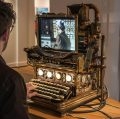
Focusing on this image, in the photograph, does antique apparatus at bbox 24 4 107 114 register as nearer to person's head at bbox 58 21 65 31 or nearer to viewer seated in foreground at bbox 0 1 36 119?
person's head at bbox 58 21 65 31

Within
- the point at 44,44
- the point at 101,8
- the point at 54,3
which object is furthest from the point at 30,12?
the point at 44,44

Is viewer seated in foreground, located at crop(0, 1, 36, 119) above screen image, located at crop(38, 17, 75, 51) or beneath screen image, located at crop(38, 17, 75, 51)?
beneath

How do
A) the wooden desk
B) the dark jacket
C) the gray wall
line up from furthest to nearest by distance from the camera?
the gray wall < the wooden desk < the dark jacket

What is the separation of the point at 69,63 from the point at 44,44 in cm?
31

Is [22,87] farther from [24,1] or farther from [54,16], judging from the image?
[24,1]

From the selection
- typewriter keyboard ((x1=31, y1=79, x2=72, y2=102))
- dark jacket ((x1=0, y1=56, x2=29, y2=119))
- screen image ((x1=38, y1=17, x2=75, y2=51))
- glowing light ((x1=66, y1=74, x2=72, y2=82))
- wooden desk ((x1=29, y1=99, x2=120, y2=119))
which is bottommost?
wooden desk ((x1=29, y1=99, x2=120, y2=119))

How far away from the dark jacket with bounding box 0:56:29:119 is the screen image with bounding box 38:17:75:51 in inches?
35.2

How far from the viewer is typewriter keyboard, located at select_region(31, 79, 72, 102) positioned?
2.01 metres

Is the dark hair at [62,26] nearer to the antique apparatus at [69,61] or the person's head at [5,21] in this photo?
the antique apparatus at [69,61]

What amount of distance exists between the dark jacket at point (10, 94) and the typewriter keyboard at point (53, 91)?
76 centimetres

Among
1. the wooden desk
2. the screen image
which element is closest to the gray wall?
the screen image

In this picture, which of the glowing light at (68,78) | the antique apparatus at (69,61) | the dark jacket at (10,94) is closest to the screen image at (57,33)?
the antique apparatus at (69,61)

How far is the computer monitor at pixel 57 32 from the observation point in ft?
6.76

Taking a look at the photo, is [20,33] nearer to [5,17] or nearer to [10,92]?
[5,17]
